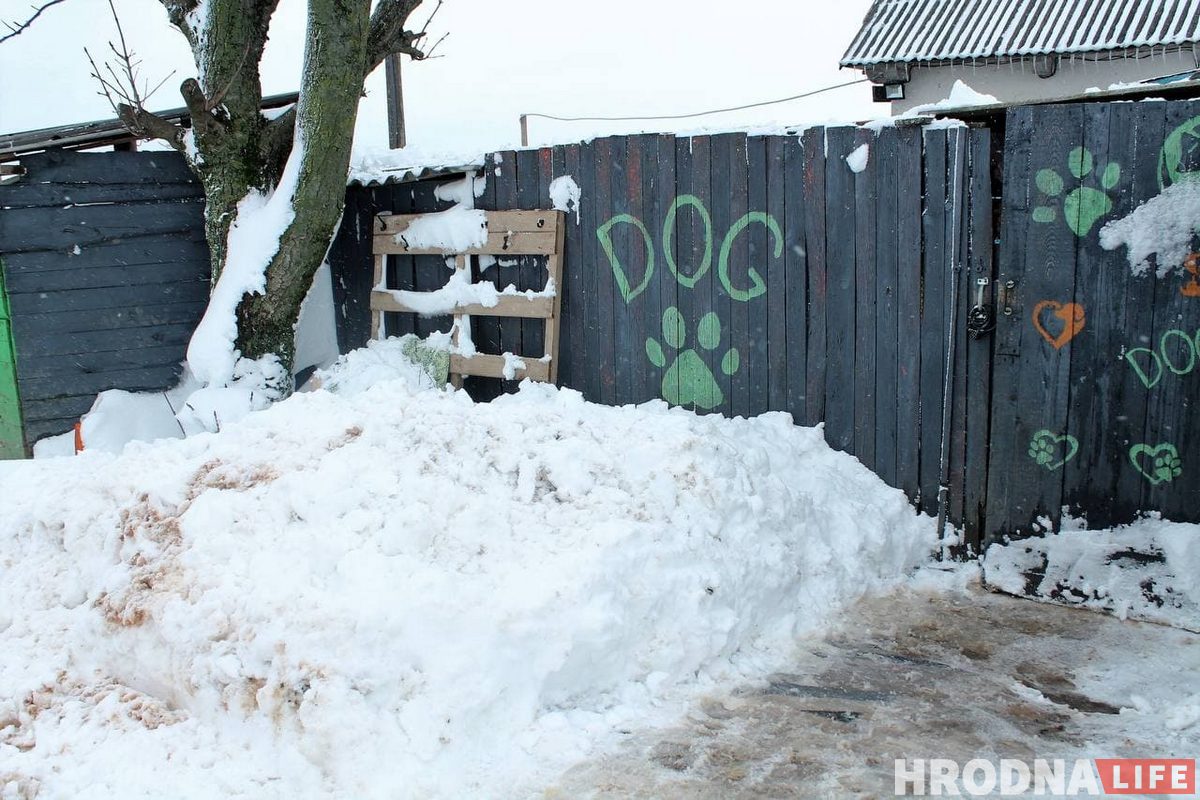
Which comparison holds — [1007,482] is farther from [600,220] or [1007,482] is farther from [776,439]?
[600,220]

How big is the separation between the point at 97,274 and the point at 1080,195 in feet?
24.4

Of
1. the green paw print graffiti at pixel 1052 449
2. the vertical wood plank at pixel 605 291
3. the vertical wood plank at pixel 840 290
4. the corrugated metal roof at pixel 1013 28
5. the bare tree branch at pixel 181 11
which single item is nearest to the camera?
the green paw print graffiti at pixel 1052 449

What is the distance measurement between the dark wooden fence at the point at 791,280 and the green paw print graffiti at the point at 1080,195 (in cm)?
29

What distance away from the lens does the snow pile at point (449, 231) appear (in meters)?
7.37

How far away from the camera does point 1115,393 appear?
16.0ft

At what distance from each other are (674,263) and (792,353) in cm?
102

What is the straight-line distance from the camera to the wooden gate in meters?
4.68

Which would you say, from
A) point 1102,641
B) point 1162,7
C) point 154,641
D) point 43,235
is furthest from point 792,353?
point 1162,7

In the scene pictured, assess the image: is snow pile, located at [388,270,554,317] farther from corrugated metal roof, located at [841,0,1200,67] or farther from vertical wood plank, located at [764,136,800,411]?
corrugated metal roof, located at [841,0,1200,67]

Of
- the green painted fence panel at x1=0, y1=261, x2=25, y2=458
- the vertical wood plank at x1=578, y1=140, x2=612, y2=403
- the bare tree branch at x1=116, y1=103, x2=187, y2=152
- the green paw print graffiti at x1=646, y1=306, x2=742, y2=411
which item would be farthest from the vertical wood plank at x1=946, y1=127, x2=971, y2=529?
the green painted fence panel at x1=0, y1=261, x2=25, y2=458

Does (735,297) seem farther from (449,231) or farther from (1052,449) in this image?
(449,231)

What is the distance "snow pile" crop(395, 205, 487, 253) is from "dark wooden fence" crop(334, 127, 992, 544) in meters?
0.31

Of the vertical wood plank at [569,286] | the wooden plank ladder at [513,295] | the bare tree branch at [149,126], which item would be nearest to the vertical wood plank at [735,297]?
the vertical wood plank at [569,286]

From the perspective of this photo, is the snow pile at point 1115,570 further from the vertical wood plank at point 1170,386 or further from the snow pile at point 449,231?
the snow pile at point 449,231
